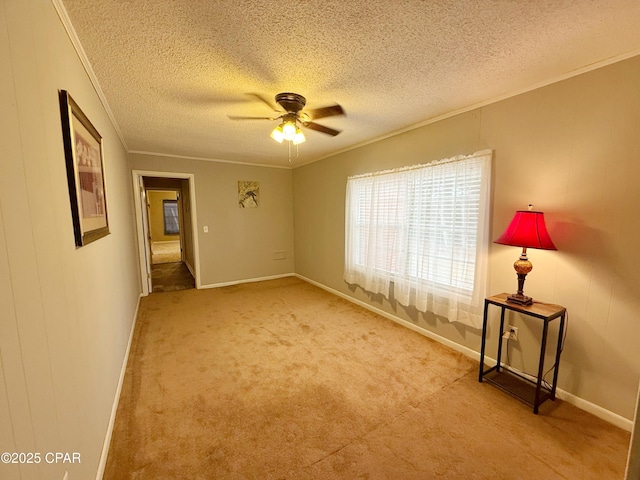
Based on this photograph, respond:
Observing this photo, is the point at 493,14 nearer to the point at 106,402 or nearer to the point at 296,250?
the point at 106,402

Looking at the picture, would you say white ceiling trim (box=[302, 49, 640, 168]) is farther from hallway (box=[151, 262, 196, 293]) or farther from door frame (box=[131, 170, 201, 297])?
hallway (box=[151, 262, 196, 293])

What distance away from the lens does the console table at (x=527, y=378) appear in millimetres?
1865

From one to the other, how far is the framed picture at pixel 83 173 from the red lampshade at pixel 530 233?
269 cm

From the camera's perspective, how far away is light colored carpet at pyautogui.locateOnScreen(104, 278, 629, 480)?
1.50m

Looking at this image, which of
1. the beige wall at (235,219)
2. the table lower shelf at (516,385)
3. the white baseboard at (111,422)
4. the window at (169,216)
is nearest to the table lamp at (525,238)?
the table lower shelf at (516,385)

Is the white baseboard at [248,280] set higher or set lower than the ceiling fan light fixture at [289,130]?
lower

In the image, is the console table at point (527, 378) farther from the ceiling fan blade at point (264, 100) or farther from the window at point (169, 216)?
the window at point (169, 216)

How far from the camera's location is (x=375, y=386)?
7.22ft

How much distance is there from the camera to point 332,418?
1.85 meters

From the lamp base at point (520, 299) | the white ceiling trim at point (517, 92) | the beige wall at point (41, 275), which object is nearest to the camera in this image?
the beige wall at point (41, 275)

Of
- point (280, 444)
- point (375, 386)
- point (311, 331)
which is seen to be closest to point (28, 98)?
point (280, 444)

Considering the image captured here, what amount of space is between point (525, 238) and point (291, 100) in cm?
204

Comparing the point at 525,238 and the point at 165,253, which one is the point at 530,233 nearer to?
the point at 525,238

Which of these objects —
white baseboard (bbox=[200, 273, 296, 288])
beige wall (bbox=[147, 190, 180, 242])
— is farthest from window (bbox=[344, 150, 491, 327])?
beige wall (bbox=[147, 190, 180, 242])
